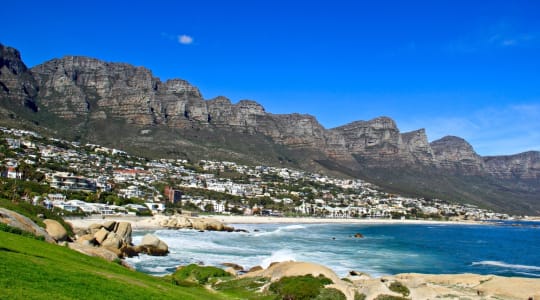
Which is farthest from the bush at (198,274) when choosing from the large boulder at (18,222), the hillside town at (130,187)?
the hillside town at (130,187)

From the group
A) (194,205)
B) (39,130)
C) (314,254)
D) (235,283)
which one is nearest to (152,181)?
(194,205)

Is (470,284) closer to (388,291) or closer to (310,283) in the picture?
(388,291)

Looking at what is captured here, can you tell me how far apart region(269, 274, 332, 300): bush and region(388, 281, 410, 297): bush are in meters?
3.30

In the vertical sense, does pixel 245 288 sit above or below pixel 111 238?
below

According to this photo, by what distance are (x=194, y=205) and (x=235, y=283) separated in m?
115

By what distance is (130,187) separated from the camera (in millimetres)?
133125

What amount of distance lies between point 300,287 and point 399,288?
5.51 meters

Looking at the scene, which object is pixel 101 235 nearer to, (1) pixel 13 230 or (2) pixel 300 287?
(1) pixel 13 230

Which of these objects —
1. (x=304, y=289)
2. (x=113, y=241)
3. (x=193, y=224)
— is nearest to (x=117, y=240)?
(x=113, y=241)

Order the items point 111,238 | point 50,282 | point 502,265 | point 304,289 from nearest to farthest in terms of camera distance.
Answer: point 50,282 → point 304,289 → point 111,238 → point 502,265

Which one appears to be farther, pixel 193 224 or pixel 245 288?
pixel 193 224

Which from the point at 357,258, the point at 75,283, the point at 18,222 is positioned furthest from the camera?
the point at 357,258

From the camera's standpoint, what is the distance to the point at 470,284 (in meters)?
29.5

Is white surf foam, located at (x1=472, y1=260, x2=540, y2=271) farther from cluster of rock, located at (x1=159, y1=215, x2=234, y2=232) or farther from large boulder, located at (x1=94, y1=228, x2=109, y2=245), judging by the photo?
cluster of rock, located at (x1=159, y1=215, x2=234, y2=232)
